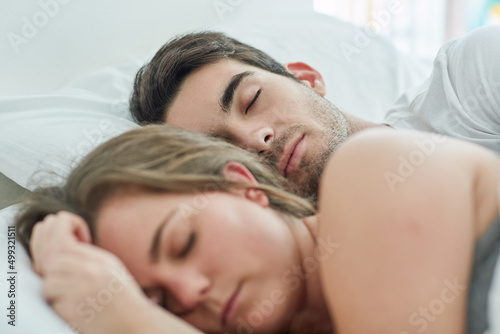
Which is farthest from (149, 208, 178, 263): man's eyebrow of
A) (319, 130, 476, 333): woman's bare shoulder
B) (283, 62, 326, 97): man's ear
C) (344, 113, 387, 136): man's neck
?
(283, 62, 326, 97): man's ear

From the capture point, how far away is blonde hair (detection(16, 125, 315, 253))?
0.76m

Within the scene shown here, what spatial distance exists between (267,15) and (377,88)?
54cm

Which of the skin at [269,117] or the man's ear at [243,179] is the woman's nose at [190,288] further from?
the skin at [269,117]

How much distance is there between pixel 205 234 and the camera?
28.5 inches

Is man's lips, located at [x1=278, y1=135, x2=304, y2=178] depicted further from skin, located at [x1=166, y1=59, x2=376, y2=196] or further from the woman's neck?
the woman's neck

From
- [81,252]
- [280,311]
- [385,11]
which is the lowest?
[385,11]

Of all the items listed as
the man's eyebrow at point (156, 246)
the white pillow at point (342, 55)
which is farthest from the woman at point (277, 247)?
the white pillow at point (342, 55)

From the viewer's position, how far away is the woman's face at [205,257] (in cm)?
71

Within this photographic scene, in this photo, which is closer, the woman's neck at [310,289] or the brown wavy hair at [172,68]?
the woman's neck at [310,289]

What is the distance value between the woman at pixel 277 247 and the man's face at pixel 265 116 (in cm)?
37

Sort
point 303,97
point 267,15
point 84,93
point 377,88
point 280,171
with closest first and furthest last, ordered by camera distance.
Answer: point 280,171 < point 303,97 < point 84,93 < point 377,88 < point 267,15

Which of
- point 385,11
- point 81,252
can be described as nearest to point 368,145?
point 81,252

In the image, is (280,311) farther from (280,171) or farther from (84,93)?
(84,93)

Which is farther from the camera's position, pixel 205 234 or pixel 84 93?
pixel 84 93
